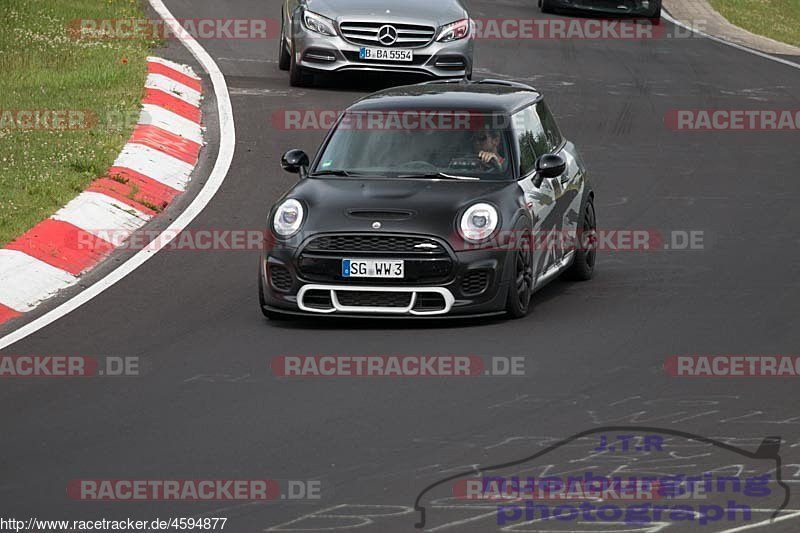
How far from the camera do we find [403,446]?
346 inches

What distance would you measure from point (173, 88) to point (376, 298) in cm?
938

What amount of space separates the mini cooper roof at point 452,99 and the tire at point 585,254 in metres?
1.06

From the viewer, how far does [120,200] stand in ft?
51.2

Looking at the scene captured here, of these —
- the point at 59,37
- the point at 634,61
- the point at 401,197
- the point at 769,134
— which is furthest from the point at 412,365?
the point at 634,61

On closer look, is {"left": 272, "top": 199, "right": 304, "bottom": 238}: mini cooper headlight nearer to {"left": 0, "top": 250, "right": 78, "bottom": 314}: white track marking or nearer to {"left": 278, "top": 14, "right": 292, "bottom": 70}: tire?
{"left": 0, "top": 250, "right": 78, "bottom": 314}: white track marking

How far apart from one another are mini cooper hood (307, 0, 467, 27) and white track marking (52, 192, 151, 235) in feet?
22.1

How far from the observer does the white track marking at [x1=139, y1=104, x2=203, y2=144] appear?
18516 millimetres

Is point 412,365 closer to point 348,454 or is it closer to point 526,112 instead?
point 348,454

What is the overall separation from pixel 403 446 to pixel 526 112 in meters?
5.14
